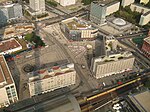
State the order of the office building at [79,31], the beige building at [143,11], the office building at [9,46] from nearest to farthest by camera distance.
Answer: the office building at [9,46]
the office building at [79,31]
the beige building at [143,11]

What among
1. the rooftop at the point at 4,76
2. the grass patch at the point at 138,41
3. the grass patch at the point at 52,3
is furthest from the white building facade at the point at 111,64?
the grass patch at the point at 52,3

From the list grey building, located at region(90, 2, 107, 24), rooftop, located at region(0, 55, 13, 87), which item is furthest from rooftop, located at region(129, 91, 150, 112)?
grey building, located at region(90, 2, 107, 24)

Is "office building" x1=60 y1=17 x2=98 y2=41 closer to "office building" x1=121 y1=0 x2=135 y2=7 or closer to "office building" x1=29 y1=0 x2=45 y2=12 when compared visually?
"office building" x1=29 y1=0 x2=45 y2=12

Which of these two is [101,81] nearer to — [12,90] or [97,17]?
[12,90]

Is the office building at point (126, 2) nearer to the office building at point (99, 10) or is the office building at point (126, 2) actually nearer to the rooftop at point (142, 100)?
the office building at point (99, 10)

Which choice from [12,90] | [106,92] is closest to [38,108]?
[12,90]

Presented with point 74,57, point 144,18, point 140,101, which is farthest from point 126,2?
point 140,101

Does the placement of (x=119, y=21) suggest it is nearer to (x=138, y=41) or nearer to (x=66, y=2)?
(x=138, y=41)
